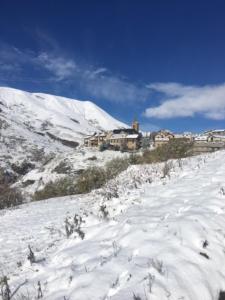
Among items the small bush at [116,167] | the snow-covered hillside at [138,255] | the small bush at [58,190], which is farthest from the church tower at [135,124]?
the snow-covered hillside at [138,255]

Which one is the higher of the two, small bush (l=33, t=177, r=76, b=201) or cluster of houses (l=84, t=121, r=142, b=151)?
cluster of houses (l=84, t=121, r=142, b=151)

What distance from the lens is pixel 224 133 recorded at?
118 metres

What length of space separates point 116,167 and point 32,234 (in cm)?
Answer: 2141

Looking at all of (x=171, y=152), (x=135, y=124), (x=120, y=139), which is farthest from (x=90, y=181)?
(x=135, y=124)

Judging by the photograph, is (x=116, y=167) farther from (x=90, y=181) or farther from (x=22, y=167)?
(x=22, y=167)

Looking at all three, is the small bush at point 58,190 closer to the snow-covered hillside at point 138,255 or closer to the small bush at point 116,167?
the small bush at point 116,167

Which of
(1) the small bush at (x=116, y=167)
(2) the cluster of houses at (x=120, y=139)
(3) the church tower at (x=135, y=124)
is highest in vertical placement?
(3) the church tower at (x=135, y=124)

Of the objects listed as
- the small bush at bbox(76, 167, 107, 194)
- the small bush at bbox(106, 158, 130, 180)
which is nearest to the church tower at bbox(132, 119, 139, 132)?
the small bush at bbox(106, 158, 130, 180)

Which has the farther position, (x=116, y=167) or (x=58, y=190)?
(x=116, y=167)

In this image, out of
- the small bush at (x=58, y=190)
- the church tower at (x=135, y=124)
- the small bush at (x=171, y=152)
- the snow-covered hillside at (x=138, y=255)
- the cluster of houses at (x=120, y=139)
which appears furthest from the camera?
the church tower at (x=135, y=124)

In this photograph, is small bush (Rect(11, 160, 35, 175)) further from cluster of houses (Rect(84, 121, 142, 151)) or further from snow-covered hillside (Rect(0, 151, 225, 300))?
snow-covered hillside (Rect(0, 151, 225, 300))

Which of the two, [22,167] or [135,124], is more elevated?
[135,124]

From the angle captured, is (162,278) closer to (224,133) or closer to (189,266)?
(189,266)

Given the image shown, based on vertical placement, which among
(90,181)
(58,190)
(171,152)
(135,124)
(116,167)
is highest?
(135,124)
